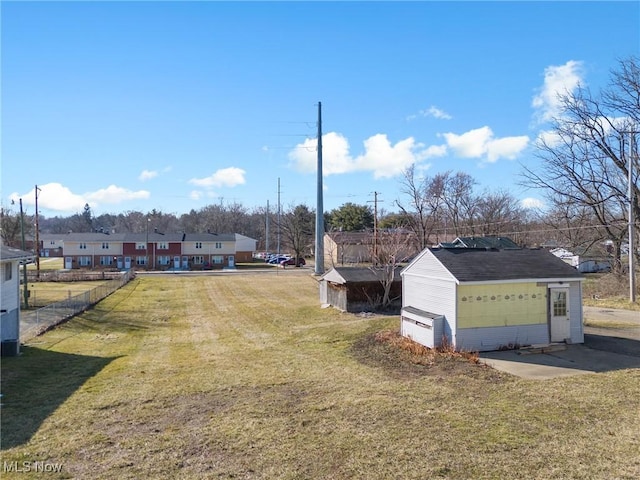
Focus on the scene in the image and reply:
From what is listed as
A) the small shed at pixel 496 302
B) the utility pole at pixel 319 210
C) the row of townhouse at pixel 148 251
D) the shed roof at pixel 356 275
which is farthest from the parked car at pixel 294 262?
the small shed at pixel 496 302

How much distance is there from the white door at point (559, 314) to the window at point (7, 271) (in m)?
19.9

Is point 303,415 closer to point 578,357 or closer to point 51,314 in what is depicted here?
point 578,357

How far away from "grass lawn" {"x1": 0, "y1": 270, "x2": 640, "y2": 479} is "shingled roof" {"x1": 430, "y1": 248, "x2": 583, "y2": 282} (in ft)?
10.4

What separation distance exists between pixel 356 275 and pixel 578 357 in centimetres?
1460

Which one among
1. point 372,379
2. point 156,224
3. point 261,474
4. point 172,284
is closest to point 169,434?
point 261,474

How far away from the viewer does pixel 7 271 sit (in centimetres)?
1755

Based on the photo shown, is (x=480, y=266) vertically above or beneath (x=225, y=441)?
above

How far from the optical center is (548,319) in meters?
16.0

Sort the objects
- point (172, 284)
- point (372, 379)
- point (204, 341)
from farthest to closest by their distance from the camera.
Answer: point (172, 284) → point (204, 341) → point (372, 379)

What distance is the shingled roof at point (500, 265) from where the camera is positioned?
15.5m

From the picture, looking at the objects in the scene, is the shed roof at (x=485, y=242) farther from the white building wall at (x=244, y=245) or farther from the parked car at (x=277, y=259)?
the white building wall at (x=244, y=245)

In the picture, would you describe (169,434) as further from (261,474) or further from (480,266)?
(480,266)

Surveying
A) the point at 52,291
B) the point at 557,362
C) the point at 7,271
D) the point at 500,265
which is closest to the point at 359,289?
the point at 500,265

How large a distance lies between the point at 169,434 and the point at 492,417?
6320mm
